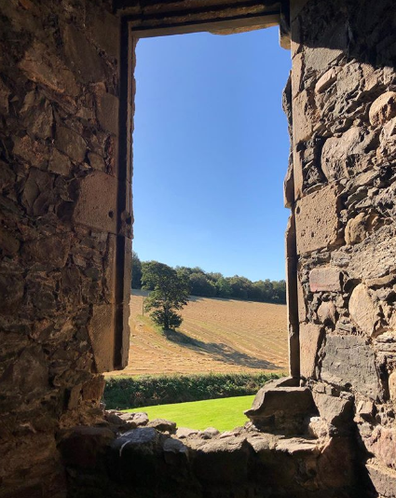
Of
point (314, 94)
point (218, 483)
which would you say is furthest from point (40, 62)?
point (218, 483)

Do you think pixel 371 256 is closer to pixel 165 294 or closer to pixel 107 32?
pixel 107 32

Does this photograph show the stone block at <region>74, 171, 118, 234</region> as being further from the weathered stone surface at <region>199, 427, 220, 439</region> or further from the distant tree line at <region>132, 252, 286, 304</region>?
the distant tree line at <region>132, 252, 286, 304</region>

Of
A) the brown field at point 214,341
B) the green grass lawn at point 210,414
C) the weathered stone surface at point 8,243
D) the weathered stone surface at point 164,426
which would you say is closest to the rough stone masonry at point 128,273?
the weathered stone surface at point 8,243

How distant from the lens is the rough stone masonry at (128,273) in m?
2.36

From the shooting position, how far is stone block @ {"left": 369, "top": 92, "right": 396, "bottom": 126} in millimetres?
2268

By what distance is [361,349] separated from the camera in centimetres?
237

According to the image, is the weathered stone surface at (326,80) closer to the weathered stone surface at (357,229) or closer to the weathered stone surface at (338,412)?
the weathered stone surface at (357,229)

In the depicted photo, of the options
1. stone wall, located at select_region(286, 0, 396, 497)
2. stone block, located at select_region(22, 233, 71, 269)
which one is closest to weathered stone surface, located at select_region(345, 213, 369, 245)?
stone wall, located at select_region(286, 0, 396, 497)

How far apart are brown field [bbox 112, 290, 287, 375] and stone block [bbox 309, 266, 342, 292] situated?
773cm

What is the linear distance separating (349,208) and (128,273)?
1869 millimetres

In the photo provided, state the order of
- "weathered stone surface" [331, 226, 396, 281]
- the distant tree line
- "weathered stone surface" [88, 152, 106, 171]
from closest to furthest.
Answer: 1. "weathered stone surface" [331, 226, 396, 281]
2. "weathered stone surface" [88, 152, 106, 171]
3. the distant tree line

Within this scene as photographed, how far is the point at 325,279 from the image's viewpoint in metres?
2.70

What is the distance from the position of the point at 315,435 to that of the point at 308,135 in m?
2.20

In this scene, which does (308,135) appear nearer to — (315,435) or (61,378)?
(315,435)
